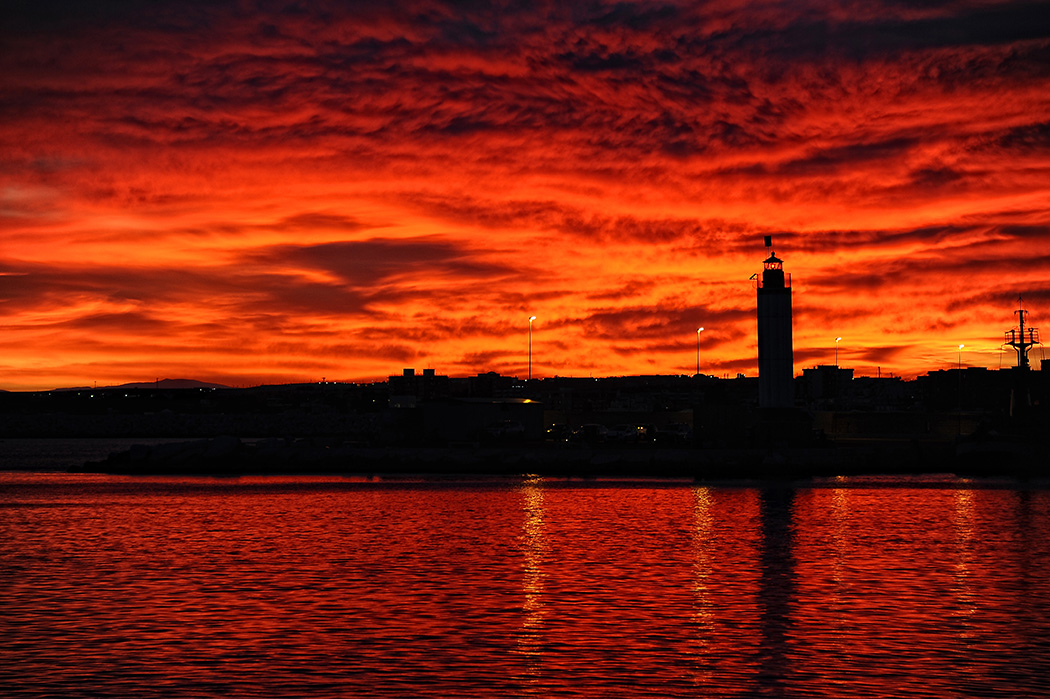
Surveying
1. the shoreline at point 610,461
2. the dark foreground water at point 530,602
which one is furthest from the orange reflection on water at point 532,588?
the shoreline at point 610,461

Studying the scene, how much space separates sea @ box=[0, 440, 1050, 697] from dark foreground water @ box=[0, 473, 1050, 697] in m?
0.09

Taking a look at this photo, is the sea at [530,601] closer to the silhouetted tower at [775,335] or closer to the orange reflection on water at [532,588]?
the orange reflection on water at [532,588]

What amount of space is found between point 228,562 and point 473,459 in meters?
48.3

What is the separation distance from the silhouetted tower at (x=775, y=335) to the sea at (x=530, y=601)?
2074 centimetres

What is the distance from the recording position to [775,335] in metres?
73.2

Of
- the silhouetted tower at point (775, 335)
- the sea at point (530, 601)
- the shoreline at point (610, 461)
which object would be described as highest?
the silhouetted tower at point (775, 335)

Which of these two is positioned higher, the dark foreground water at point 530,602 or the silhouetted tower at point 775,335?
the silhouetted tower at point 775,335

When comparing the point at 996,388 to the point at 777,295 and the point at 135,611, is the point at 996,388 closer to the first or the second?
the point at 777,295

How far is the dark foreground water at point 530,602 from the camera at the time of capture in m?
18.4

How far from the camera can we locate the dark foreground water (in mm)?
18422

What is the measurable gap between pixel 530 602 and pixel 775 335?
50.5 meters

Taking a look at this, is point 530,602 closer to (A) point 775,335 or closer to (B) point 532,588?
(B) point 532,588

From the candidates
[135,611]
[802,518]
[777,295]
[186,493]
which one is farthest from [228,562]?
[777,295]

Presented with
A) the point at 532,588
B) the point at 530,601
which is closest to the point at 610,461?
the point at 532,588
